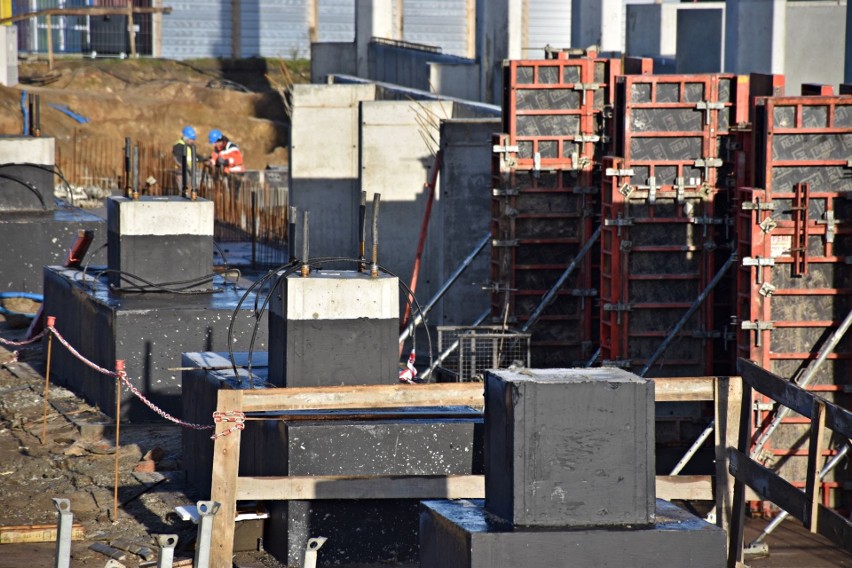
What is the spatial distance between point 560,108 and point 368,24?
2057 centimetres

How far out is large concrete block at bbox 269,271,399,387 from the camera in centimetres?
1082

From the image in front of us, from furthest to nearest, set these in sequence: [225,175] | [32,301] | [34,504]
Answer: [225,175] → [32,301] → [34,504]

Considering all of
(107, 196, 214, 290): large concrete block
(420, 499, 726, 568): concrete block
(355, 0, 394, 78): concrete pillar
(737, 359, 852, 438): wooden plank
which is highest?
(355, 0, 394, 78): concrete pillar

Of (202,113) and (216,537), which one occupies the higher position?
(202,113)

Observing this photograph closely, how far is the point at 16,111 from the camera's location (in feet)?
129

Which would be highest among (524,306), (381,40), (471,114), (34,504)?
(381,40)

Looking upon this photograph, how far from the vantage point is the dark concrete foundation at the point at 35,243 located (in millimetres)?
20625

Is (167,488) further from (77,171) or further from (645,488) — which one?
(77,171)

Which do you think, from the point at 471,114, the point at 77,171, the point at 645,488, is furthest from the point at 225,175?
the point at 645,488

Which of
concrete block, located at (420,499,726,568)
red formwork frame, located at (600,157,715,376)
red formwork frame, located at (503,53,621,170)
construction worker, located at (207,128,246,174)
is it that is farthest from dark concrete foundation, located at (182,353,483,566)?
construction worker, located at (207,128,246,174)

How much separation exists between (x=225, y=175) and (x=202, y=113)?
15933 millimetres

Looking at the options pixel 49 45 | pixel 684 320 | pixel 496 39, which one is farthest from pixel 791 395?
pixel 49 45

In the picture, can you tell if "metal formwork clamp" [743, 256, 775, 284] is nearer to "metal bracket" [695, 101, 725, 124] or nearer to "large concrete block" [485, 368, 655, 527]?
"metal bracket" [695, 101, 725, 124]

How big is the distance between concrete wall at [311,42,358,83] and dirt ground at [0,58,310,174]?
1.43 m
